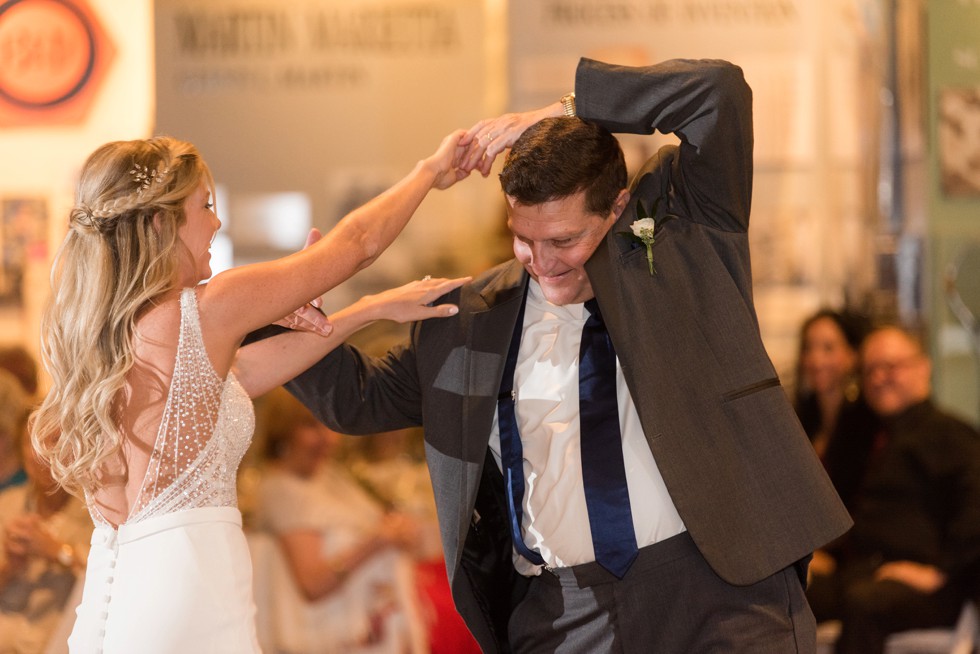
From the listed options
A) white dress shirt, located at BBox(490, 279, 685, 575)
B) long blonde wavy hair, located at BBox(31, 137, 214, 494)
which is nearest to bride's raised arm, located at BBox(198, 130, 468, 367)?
long blonde wavy hair, located at BBox(31, 137, 214, 494)

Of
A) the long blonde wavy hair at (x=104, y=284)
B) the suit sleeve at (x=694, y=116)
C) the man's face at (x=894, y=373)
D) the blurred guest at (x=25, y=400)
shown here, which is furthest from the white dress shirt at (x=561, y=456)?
the man's face at (x=894, y=373)

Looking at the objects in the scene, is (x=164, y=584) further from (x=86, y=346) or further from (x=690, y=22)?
(x=690, y=22)

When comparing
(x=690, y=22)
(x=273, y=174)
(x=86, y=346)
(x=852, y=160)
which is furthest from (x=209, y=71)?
(x=86, y=346)

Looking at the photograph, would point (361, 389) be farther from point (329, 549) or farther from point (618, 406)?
point (329, 549)

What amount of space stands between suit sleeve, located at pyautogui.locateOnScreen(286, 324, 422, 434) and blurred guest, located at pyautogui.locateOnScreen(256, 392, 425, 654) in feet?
6.77

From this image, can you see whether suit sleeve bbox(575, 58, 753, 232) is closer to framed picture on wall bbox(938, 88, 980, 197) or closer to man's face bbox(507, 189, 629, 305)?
man's face bbox(507, 189, 629, 305)

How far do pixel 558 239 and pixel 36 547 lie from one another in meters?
2.96

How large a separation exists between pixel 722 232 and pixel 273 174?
3369mm

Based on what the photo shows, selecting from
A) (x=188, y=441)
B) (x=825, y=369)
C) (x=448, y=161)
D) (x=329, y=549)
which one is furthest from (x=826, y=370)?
(x=188, y=441)

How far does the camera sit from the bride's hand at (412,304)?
2.69 m

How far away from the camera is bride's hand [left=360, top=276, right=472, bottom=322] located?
269 centimetres

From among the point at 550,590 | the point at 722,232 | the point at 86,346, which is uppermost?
the point at 722,232

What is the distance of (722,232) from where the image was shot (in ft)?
8.29

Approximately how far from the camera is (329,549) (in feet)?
15.5
